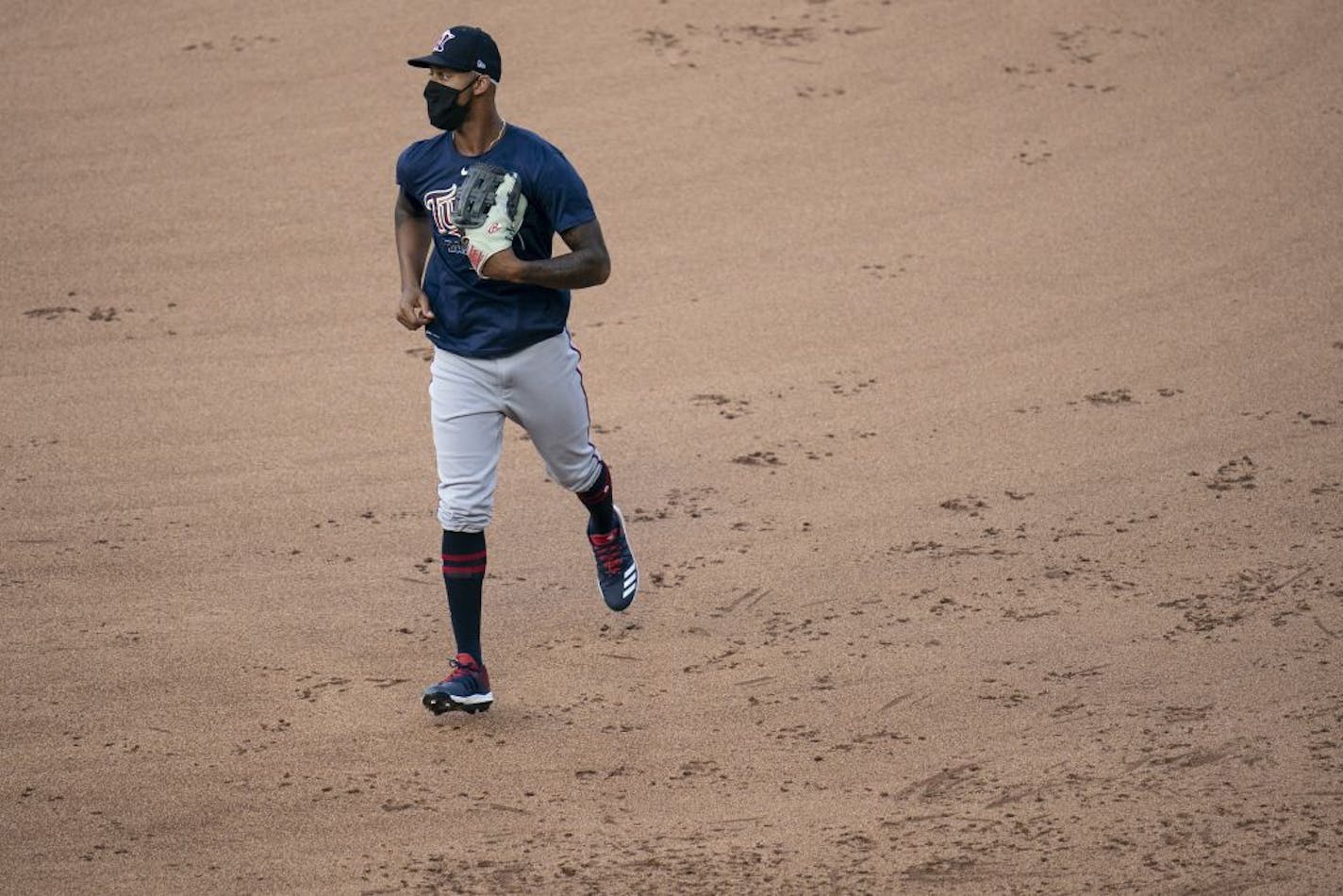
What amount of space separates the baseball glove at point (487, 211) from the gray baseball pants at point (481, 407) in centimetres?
38

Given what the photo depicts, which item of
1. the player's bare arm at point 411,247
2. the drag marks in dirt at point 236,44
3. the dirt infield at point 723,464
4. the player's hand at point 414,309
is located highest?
the player's bare arm at point 411,247

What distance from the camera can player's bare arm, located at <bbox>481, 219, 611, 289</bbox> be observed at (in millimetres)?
5199

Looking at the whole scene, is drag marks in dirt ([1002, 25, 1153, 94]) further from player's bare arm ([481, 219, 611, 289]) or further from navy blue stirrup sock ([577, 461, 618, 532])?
player's bare arm ([481, 219, 611, 289])

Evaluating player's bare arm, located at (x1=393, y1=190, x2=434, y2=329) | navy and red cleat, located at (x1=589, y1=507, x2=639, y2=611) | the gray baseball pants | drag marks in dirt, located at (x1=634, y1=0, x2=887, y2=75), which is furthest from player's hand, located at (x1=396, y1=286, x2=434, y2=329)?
drag marks in dirt, located at (x1=634, y1=0, x2=887, y2=75)

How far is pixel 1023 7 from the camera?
1212 cm

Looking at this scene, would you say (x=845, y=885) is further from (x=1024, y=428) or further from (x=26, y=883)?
(x=1024, y=428)

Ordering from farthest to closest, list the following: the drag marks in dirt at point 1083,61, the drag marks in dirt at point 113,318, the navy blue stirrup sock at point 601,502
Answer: the drag marks in dirt at point 1083,61, the drag marks in dirt at point 113,318, the navy blue stirrup sock at point 601,502

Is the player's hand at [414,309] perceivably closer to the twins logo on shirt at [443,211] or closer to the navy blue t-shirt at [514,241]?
the navy blue t-shirt at [514,241]

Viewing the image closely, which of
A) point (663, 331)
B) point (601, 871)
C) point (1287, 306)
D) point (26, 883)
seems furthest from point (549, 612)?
point (1287, 306)

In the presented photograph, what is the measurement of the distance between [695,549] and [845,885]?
255cm

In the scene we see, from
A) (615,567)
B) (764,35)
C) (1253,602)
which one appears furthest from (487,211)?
(764,35)

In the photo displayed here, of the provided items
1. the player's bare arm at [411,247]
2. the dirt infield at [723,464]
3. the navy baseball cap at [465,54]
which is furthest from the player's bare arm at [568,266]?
the dirt infield at [723,464]

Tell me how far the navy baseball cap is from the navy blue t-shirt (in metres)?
0.22

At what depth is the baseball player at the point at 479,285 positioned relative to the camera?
524 cm
